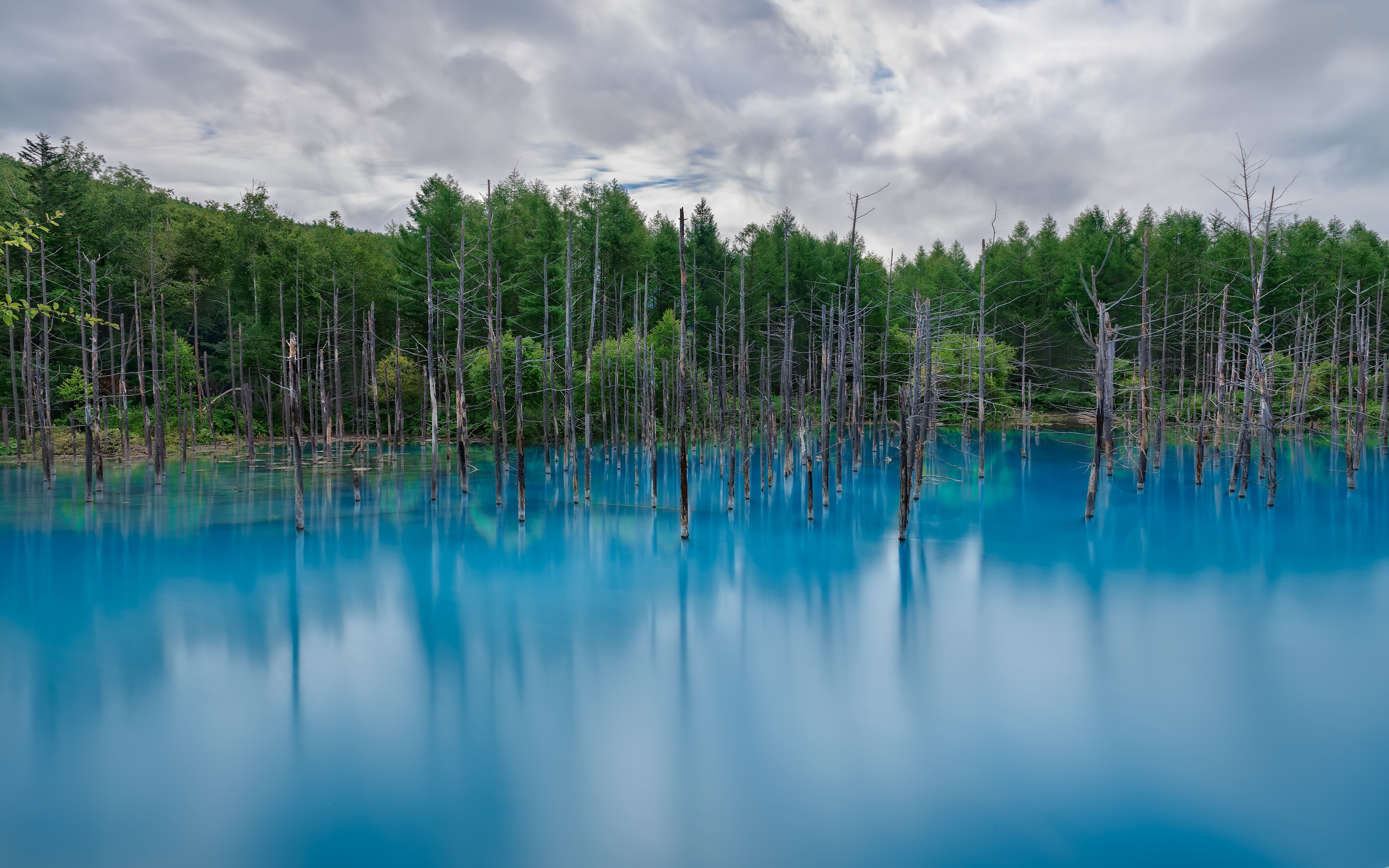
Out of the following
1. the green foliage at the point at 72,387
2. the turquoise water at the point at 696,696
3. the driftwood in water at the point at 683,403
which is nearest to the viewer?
the turquoise water at the point at 696,696

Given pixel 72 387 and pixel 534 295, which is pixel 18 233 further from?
pixel 72 387

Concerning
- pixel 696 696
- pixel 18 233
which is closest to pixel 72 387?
pixel 18 233

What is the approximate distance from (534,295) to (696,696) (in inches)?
982

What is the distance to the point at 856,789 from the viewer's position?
22.1 feet

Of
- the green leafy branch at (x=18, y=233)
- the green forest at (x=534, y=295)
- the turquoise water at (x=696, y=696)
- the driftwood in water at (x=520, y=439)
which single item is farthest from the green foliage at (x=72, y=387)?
the green leafy branch at (x=18, y=233)

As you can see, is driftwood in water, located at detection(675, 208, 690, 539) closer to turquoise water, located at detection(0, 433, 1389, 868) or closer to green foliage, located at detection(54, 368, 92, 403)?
turquoise water, located at detection(0, 433, 1389, 868)

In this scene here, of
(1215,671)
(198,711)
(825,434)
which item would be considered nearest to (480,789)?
(198,711)

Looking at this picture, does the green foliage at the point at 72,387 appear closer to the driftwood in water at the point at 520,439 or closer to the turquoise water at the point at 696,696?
the turquoise water at the point at 696,696

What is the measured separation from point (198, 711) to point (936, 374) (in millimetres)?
20125

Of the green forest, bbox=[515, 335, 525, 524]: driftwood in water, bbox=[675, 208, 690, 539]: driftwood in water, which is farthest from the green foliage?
bbox=[675, 208, 690, 539]: driftwood in water

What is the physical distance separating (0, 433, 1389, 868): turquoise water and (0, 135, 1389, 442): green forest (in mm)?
11153

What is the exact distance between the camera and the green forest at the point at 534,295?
31.4 m

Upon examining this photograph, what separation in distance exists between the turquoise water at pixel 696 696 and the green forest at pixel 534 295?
36.6 feet

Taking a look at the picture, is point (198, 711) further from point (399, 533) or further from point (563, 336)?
point (563, 336)
